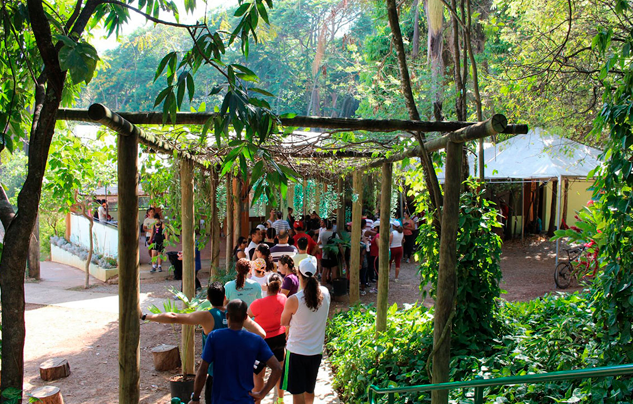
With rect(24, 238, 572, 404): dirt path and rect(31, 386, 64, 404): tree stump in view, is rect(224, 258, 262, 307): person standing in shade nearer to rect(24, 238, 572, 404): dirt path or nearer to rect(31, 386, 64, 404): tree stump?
rect(24, 238, 572, 404): dirt path

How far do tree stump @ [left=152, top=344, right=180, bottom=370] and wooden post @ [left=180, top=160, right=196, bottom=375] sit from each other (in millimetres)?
959

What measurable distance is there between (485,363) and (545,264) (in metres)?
11.2

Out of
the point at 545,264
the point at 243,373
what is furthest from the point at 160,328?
the point at 545,264

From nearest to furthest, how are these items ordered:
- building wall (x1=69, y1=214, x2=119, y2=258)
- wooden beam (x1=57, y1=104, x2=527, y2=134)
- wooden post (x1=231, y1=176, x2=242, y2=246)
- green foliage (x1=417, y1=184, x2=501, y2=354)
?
1. wooden beam (x1=57, y1=104, x2=527, y2=134)
2. green foliage (x1=417, y1=184, x2=501, y2=354)
3. wooden post (x1=231, y1=176, x2=242, y2=246)
4. building wall (x1=69, y1=214, x2=119, y2=258)

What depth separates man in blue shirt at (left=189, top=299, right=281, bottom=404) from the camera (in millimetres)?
3436

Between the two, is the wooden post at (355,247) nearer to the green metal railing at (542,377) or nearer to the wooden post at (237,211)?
the wooden post at (237,211)

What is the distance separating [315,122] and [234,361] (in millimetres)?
1771

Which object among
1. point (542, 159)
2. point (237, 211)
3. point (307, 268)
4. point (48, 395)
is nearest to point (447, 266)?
point (307, 268)

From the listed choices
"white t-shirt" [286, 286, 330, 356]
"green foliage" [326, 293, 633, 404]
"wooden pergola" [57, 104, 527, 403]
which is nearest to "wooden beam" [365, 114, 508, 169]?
"wooden pergola" [57, 104, 527, 403]

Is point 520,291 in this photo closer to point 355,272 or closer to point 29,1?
point 355,272

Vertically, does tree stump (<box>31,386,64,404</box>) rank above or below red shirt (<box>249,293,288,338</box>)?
below

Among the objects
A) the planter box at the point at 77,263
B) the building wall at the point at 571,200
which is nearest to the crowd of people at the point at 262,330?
the planter box at the point at 77,263

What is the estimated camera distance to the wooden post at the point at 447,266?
3.79m

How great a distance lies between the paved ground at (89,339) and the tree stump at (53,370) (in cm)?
8
